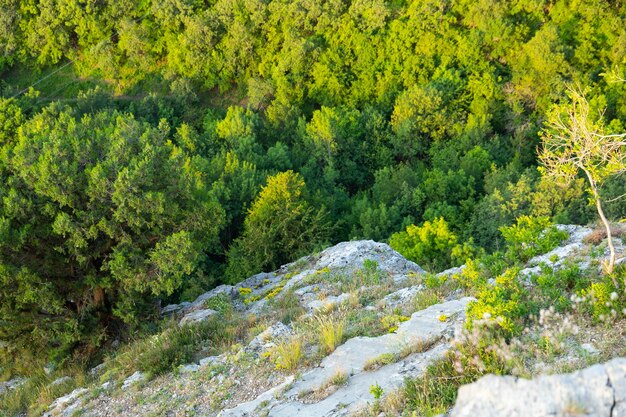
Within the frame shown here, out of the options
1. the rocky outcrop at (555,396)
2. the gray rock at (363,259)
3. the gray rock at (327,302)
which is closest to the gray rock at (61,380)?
the gray rock at (327,302)

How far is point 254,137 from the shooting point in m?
41.0

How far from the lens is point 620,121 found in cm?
3991

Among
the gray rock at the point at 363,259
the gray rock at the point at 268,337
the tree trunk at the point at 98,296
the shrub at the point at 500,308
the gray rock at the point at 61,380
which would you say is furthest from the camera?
the tree trunk at the point at 98,296

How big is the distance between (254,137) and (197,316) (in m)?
27.0

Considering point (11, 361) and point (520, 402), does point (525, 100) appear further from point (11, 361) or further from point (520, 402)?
point (520, 402)

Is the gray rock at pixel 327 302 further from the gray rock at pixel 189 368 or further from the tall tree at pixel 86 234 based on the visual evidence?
the tall tree at pixel 86 234

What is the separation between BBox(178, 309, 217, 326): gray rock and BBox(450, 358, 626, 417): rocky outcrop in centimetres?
1003

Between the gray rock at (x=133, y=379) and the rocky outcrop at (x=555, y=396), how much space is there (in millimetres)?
8354

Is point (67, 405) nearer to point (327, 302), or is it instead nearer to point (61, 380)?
point (61, 380)

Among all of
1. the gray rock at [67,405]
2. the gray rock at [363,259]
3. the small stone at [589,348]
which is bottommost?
the gray rock at [363,259]

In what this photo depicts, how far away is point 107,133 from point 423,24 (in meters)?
34.6

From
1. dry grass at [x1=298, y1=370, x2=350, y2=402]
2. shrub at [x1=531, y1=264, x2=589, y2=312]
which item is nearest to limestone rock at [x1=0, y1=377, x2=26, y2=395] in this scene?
dry grass at [x1=298, y1=370, x2=350, y2=402]

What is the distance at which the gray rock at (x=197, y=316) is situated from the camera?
1447 centimetres

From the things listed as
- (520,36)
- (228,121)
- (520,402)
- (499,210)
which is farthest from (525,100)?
(520,402)
